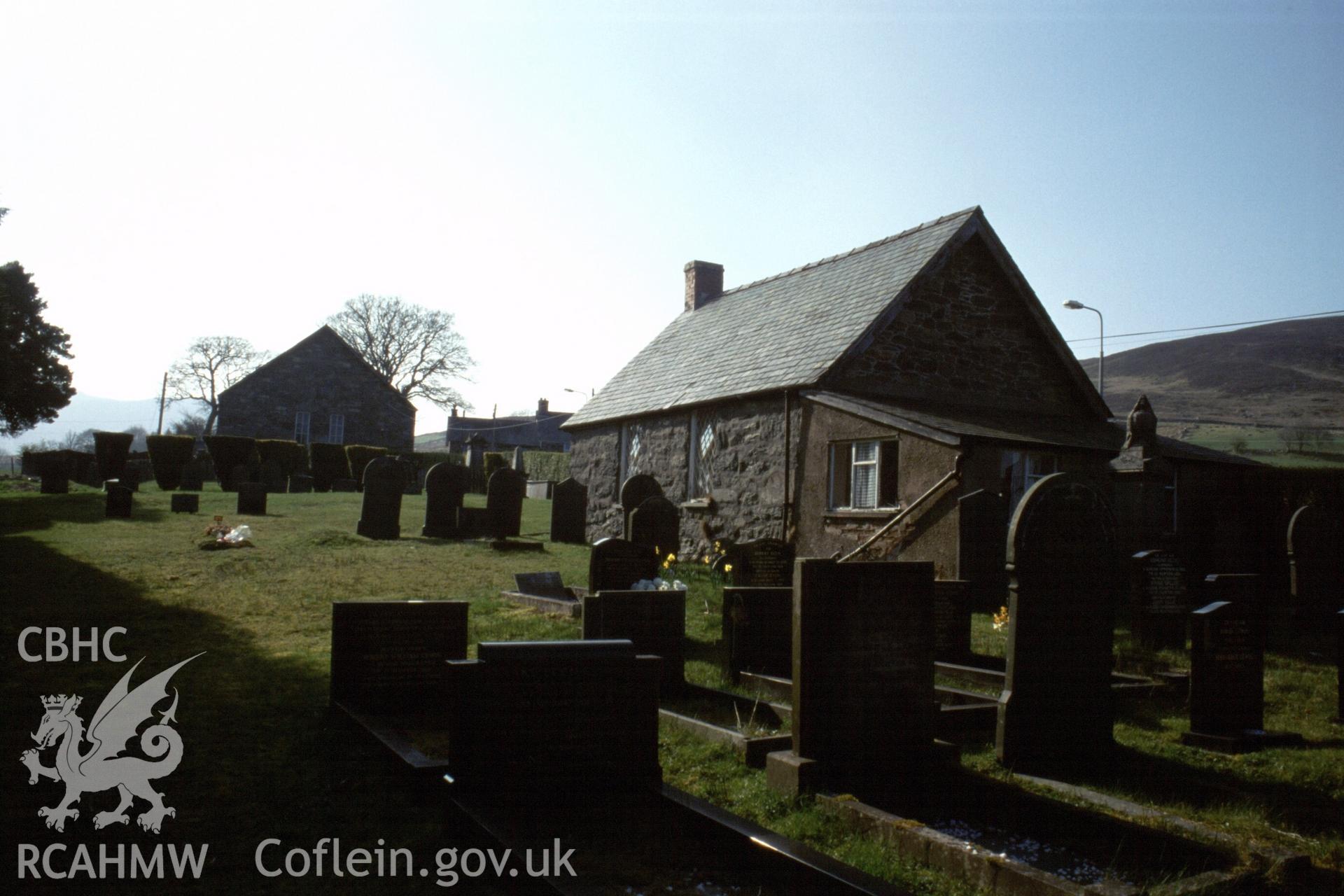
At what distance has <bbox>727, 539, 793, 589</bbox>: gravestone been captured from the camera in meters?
11.7

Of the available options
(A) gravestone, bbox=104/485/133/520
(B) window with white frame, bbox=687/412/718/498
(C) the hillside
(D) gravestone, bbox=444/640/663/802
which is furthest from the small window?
(C) the hillside

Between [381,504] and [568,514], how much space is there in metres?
4.32

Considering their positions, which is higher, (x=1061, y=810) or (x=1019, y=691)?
(x=1019, y=691)

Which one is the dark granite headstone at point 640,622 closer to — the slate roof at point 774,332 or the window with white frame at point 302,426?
the slate roof at point 774,332

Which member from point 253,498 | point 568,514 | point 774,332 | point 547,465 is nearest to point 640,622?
point 774,332

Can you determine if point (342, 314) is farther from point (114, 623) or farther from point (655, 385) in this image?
Result: point (114, 623)

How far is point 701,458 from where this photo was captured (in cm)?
1827

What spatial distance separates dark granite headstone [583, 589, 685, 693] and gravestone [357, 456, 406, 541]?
10.9m

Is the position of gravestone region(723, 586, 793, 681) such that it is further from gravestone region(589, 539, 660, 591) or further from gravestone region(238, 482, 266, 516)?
gravestone region(238, 482, 266, 516)

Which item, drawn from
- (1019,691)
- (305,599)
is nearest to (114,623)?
(305,599)

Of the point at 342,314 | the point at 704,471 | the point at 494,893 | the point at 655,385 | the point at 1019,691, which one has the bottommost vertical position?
the point at 494,893

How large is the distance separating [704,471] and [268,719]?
12539mm

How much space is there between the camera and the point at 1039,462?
15258 mm

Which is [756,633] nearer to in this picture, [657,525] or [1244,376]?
[657,525]
